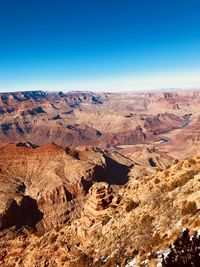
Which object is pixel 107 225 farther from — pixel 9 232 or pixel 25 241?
pixel 9 232

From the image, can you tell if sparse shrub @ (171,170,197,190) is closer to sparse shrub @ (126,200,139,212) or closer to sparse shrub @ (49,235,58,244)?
sparse shrub @ (126,200,139,212)

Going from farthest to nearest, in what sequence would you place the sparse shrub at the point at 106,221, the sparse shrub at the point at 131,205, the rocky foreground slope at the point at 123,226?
1. the sparse shrub at the point at 131,205
2. the sparse shrub at the point at 106,221
3. the rocky foreground slope at the point at 123,226

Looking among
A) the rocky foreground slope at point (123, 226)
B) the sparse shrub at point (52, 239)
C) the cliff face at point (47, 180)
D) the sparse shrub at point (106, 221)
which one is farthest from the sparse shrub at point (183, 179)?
the cliff face at point (47, 180)

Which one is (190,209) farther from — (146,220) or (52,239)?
(52,239)

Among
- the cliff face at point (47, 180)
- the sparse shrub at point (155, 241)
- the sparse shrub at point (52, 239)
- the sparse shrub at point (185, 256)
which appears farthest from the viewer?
the cliff face at point (47, 180)

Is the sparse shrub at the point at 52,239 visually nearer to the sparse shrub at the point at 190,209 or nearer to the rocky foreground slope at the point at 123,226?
the rocky foreground slope at the point at 123,226

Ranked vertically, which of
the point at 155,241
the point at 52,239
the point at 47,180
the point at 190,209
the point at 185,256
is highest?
the point at 185,256

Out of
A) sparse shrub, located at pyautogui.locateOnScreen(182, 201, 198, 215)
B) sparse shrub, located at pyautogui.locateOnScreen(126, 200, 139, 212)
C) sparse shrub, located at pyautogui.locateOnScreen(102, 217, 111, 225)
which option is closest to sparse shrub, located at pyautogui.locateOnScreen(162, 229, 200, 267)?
sparse shrub, located at pyautogui.locateOnScreen(182, 201, 198, 215)

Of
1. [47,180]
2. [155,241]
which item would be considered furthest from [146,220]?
[47,180]
